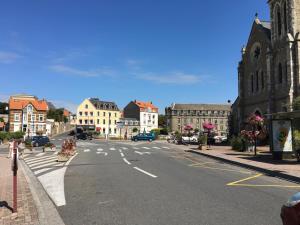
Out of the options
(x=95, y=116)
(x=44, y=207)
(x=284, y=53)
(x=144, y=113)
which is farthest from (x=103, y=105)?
(x=44, y=207)

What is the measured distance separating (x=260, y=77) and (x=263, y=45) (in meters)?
4.20

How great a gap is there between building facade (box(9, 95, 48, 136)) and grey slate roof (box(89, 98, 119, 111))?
847 inches

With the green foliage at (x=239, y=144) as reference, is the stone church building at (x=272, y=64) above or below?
above

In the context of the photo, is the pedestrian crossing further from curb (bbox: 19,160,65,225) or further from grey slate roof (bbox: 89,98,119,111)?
grey slate roof (bbox: 89,98,119,111)

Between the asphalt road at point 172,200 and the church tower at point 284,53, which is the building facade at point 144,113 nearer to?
the church tower at point 284,53

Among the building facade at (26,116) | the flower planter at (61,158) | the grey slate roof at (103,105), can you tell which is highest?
the grey slate roof at (103,105)

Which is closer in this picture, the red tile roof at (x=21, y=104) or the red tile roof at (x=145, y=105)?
the red tile roof at (x=21, y=104)

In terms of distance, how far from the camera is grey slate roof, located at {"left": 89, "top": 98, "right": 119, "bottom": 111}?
108606 millimetres

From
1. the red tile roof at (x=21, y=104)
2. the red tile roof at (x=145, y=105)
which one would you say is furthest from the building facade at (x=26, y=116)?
the red tile roof at (x=145, y=105)

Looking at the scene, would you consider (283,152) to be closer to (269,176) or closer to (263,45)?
(269,176)

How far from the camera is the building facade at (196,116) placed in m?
124

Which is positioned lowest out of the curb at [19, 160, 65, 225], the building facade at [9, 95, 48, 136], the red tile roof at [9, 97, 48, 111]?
the curb at [19, 160, 65, 225]

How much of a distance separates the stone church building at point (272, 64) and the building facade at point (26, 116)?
51758 millimetres

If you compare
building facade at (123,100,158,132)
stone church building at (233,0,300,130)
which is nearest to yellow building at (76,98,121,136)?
building facade at (123,100,158,132)
